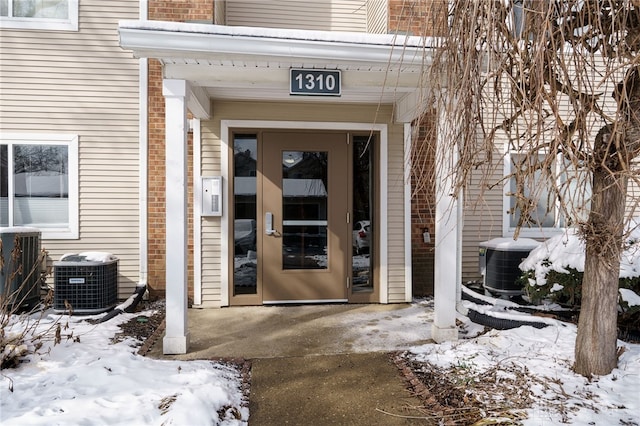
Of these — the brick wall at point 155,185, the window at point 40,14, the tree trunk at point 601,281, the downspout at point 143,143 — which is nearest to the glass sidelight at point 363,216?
the brick wall at point 155,185

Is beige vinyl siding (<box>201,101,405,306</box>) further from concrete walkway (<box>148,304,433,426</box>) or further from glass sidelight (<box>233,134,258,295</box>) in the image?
concrete walkway (<box>148,304,433,426</box>)

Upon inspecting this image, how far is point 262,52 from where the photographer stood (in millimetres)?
3736

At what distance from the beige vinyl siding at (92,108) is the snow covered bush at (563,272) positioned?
541cm

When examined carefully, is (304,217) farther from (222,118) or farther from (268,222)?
(222,118)

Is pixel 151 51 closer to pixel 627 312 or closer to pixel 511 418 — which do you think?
pixel 511 418

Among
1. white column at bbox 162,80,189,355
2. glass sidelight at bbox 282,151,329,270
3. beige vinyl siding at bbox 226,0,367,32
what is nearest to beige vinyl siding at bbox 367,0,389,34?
beige vinyl siding at bbox 226,0,367,32

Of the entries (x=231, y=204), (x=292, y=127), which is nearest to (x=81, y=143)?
(x=231, y=204)

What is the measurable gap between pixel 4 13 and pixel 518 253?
8.01 metres

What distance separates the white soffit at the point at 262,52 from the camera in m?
3.57

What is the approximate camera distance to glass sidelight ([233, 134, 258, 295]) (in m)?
5.81

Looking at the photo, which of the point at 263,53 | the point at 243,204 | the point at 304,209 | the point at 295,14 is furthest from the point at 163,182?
the point at 295,14

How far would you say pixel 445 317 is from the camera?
14.2 ft

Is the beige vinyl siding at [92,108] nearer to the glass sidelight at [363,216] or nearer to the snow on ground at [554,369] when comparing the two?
the glass sidelight at [363,216]

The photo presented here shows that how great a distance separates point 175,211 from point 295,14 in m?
4.21
